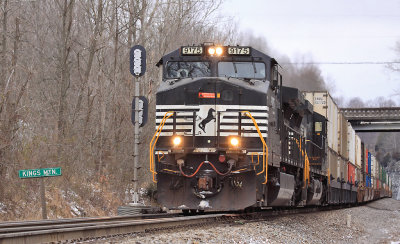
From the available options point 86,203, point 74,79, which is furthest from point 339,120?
point 86,203

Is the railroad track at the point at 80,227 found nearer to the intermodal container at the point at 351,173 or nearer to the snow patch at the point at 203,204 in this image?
the snow patch at the point at 203,204

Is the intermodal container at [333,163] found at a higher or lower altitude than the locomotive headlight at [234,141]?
lower

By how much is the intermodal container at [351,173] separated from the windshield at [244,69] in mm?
16024

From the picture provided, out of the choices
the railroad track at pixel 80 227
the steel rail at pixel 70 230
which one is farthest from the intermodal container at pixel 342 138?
the steel rail at pixel 70 230

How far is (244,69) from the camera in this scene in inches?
509

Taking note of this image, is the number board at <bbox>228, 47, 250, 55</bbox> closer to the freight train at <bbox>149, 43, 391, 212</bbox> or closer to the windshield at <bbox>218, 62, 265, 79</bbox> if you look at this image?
the freight train at <bbox>149, 43, 391, 212</bbox>

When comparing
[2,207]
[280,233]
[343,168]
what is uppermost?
[343,168]

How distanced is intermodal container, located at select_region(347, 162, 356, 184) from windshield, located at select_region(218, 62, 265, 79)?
1602 cm

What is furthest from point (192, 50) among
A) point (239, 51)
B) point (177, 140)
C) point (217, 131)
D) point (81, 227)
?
point (81, 227)

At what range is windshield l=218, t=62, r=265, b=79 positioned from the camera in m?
12.9

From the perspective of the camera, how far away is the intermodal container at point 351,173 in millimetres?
27906

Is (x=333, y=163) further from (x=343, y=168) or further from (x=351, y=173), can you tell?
(x=351, y=173)

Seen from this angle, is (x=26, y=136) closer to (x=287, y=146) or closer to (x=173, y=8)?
(x=287, y=146)

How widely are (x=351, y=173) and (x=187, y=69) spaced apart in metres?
18.2
